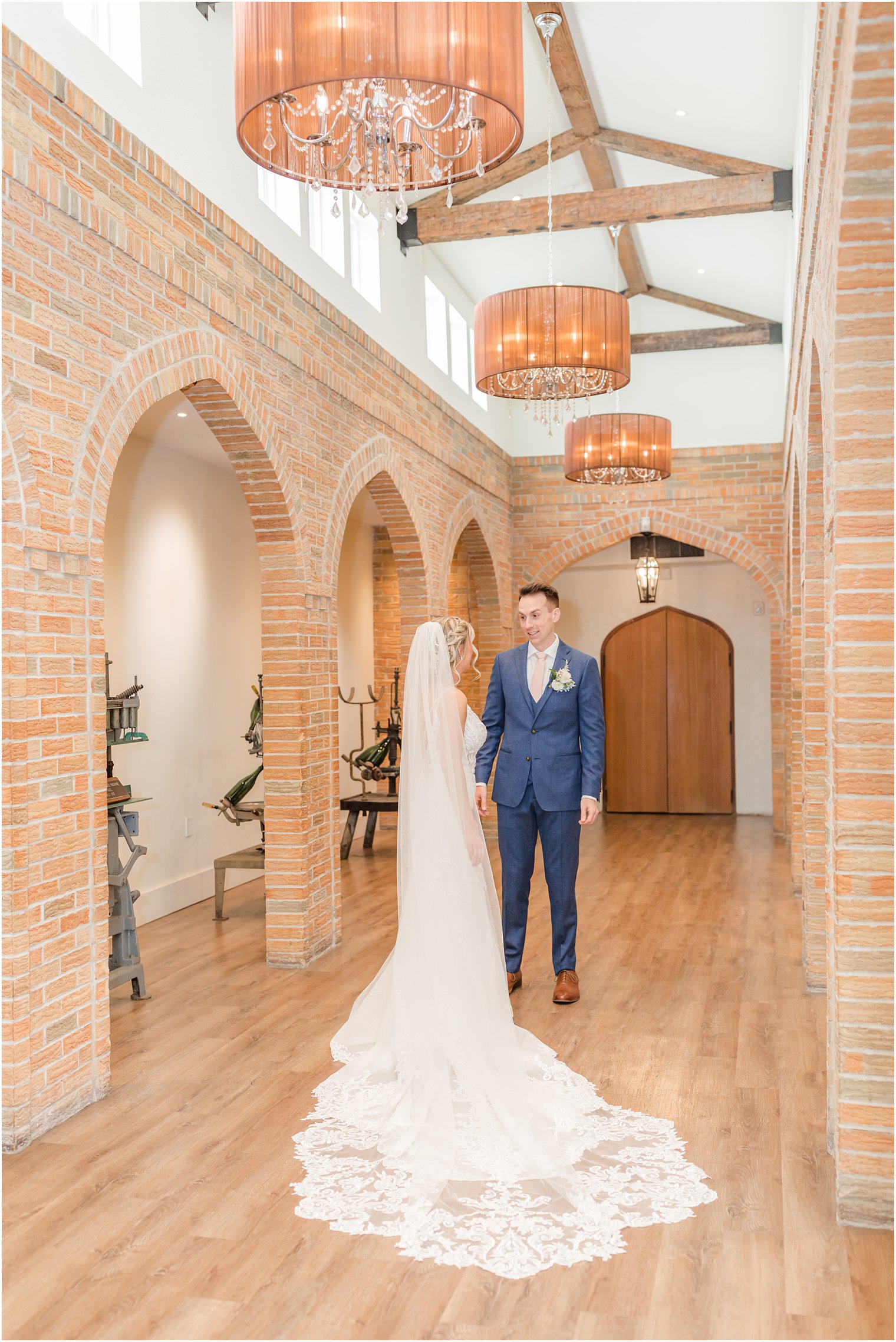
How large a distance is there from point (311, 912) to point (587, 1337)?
353cm

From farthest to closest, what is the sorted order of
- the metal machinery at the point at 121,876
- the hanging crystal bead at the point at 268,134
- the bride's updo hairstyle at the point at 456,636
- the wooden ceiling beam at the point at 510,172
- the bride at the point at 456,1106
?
1. the wooden ceiling beam at the point at 510,172
2. the metal machinery at the point at 121,876
3. the bride's updo hairstyle at the point at 456,636
4. the hanging crystal bead at the point at 268,134
5. the bride at the point at 456,1106

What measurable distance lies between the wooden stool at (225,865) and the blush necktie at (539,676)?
2.84m

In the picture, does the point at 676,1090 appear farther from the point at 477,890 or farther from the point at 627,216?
the point at 627,216

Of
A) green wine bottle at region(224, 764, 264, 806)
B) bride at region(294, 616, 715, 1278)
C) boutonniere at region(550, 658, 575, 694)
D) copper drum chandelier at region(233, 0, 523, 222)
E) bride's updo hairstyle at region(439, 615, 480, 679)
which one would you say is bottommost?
bride at region(294, 616, 715, 1278)

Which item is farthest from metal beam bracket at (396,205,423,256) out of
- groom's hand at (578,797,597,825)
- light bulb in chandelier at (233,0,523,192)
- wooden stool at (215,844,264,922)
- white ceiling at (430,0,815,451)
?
groom's hand at (578,797,597,825)

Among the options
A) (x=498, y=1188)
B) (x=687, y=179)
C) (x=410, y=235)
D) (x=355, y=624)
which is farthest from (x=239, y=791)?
(x=687, y=179)

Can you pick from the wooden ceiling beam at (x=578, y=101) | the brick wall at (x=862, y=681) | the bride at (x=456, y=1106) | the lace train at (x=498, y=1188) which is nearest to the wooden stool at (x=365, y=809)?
the bride at (x=456, y=1106)

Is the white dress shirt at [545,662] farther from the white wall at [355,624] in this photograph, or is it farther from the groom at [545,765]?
the white wall at [355,624]

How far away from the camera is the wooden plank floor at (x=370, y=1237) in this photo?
2.54m

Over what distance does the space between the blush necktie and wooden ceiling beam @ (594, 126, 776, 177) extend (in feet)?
14.4

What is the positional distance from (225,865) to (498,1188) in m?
4.41

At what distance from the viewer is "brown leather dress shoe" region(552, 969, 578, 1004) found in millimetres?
4953

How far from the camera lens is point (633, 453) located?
859 cm

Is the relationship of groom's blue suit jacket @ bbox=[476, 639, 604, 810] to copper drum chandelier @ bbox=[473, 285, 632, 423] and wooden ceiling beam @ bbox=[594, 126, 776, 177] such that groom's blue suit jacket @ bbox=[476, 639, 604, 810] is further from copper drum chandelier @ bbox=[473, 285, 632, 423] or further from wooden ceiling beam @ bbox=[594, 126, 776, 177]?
wooden ceiling beam @ bbox=[594, 126, 776, 177]
